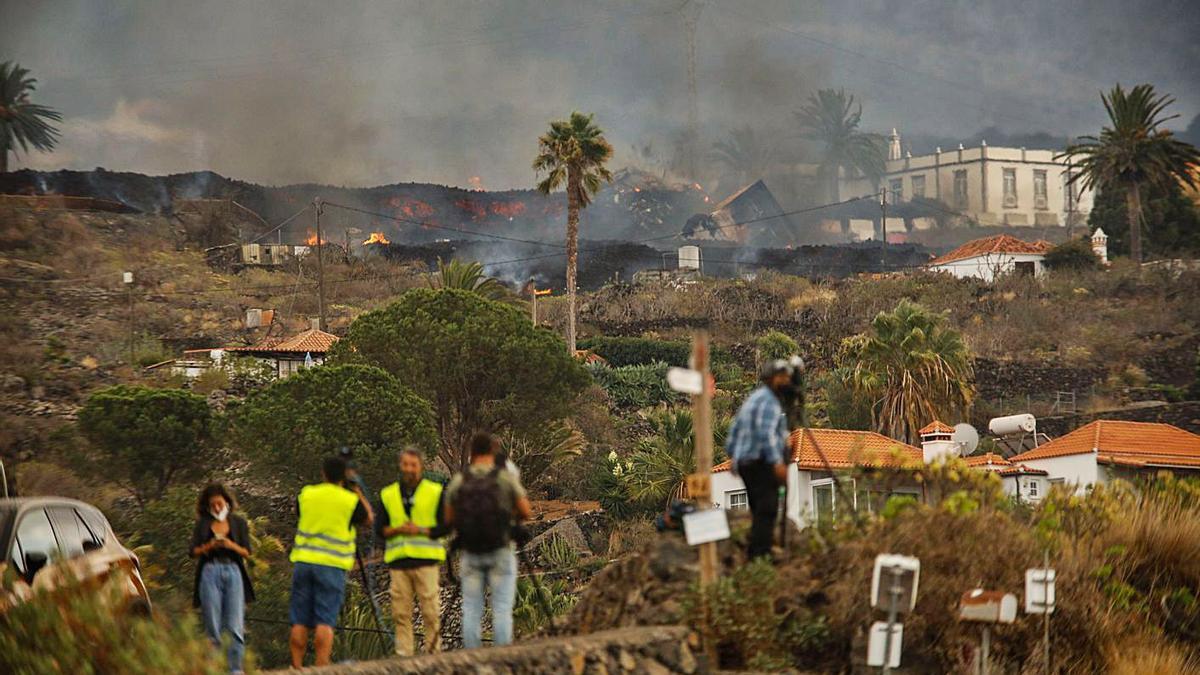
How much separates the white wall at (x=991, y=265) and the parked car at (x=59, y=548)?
9278 centimetres

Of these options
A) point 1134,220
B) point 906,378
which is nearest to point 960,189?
point 1134,220

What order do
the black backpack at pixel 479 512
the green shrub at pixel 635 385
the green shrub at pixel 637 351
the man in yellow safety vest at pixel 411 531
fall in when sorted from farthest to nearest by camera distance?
the green shrub at pixel 637 351 < the green shrub at pixel 635 385 < the man in yellow safety vest at pixel 411 531 < the black backpack at pixel 479 512

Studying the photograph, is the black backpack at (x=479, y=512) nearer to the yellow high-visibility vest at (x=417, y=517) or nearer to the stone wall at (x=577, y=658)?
the yellow high-visibility vest at (x=417, y=517)

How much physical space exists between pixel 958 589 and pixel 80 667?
28.3 ft

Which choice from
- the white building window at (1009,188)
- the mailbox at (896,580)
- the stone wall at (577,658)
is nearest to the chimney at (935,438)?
the mailbox at (896,580)

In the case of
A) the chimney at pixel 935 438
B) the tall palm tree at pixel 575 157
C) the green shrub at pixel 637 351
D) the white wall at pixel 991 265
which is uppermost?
the tall palm tree at pixel 575 157

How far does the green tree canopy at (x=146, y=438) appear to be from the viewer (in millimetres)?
43906

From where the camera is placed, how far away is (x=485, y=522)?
12023 mm

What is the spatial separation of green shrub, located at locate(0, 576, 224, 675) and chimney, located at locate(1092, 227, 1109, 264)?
3959 inches

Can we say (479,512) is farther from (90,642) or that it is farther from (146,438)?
(146,438)

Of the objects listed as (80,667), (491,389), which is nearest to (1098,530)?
(80,667)

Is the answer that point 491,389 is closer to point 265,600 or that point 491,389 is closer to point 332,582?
point 265,600

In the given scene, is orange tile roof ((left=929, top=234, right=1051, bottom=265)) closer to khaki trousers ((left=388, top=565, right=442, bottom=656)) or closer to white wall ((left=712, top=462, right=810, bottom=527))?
white wall ((left=712, top=462, right=810, bottom=527))

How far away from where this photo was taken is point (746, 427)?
12898mm
